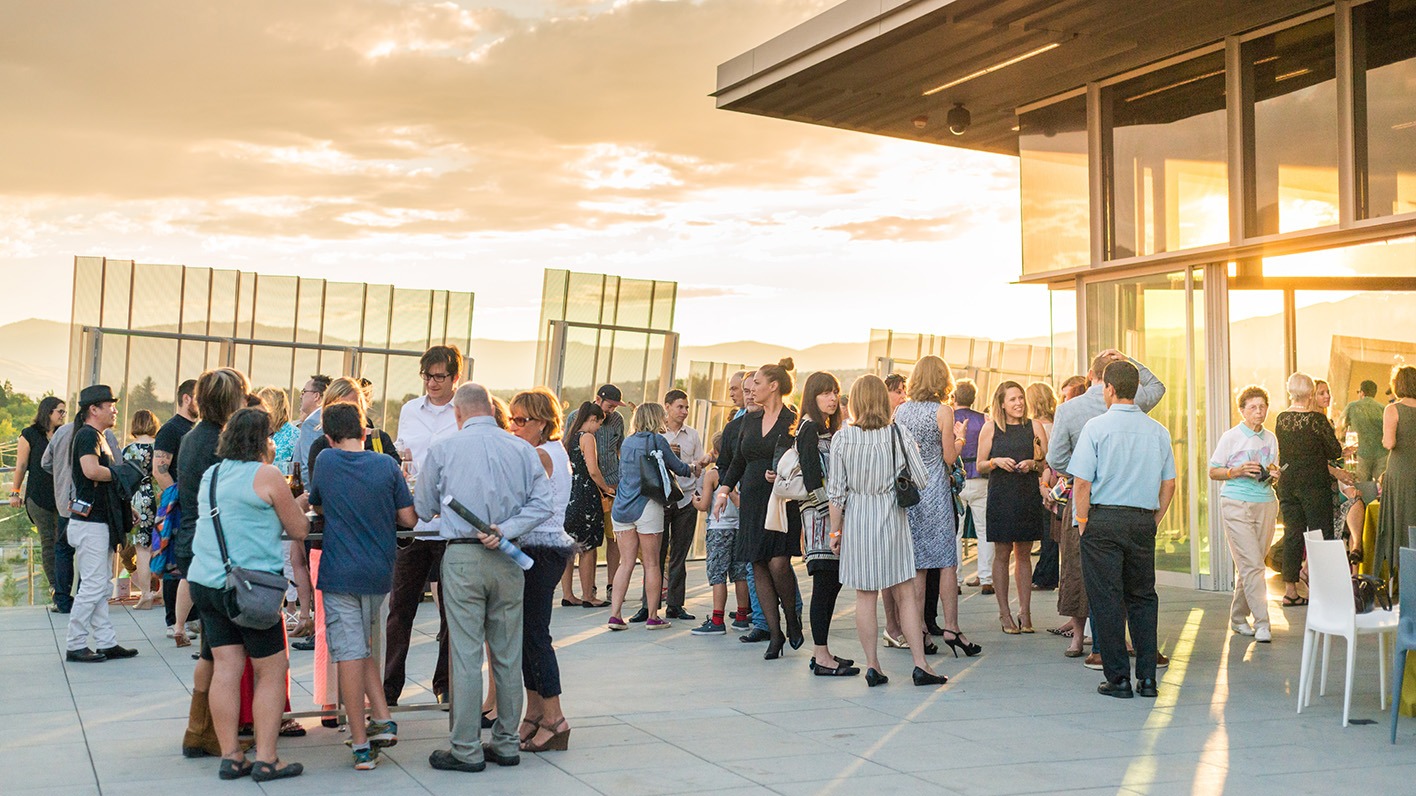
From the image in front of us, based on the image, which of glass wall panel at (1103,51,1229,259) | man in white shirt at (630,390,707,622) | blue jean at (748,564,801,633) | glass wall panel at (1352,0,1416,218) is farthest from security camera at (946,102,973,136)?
blue jean at (748,564,801,633)

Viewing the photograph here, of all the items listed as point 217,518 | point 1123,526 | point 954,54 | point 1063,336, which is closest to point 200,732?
point 217,518

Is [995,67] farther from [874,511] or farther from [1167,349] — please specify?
[874,511]

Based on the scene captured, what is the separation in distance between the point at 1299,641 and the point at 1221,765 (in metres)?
3.86

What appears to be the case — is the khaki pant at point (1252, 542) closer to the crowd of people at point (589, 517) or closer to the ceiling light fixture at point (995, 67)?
the crowd of people at point (589, 517)

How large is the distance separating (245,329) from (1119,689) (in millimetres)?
9335

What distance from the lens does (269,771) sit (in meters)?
5.25

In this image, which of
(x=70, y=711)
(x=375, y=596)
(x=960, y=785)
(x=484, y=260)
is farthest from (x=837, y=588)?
A: (x=484, y=260)

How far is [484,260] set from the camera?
21.1 metres

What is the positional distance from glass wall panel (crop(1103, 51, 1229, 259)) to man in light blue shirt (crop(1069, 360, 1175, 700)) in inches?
189

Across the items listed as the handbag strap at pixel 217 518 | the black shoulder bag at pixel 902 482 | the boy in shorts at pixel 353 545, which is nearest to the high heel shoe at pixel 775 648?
the black shoulder bag at pixel 902 482

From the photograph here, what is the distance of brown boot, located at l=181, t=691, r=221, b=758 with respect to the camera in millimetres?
5652

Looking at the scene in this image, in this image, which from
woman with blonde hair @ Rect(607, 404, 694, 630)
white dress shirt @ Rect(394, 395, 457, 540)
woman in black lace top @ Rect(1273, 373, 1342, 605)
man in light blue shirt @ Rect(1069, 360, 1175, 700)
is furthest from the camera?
woman in black lace top @ Rect(1273, 373, 1342, 605)

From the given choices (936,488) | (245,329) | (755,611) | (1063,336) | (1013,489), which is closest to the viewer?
(936,488)

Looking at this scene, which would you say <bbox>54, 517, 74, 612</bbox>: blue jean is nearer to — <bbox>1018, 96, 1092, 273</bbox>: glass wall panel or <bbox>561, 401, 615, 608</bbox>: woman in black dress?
<bbox>561, 401, 615, 608</bbox>: woman in black dress
